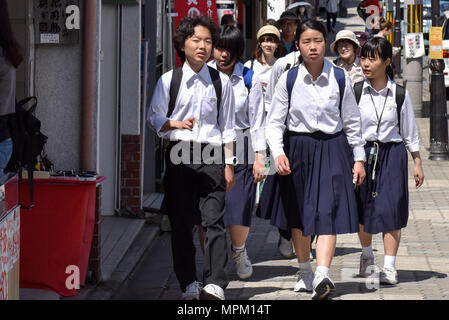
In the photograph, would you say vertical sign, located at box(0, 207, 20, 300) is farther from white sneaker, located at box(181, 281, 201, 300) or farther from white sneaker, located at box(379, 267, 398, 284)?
white sneaker, located at box(379, 267, 398, 284)

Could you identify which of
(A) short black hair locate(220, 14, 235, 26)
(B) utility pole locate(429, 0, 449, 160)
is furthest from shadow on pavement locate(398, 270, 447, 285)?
(B) utility pole locate(429, 0, 449, 160)

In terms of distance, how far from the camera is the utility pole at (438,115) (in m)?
16.0

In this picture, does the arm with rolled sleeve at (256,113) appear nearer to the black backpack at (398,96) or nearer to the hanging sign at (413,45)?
the black backpack at (398,96)

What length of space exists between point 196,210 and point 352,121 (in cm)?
121

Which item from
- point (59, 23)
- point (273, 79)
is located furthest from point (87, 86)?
point (273, 79)

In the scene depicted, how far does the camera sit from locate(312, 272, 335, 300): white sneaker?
281 inches

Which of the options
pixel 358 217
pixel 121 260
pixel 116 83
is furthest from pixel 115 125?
pixel 358 217

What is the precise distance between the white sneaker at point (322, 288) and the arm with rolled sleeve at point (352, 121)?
85 centimetres

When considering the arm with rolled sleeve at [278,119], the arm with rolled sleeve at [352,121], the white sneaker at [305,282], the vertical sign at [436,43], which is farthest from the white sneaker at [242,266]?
the vertical sign at [436,43]

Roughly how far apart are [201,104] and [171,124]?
26 centimetres

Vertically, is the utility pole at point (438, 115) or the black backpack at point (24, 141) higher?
the utility pole at point (438, 115)

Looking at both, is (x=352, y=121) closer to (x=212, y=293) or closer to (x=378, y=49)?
(x=378, y=49)

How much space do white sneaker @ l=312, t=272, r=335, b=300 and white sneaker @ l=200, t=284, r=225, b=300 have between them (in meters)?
0.63

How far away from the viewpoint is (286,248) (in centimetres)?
921
